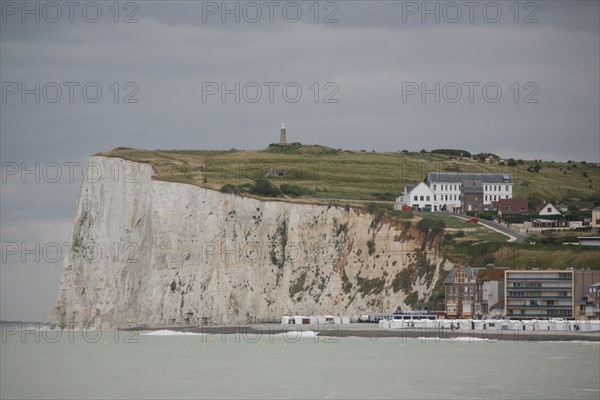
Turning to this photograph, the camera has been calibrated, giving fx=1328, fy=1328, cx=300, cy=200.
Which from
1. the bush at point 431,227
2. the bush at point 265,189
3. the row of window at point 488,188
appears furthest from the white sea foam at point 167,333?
the row of window at point 488,188

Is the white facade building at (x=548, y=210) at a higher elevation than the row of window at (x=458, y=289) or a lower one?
higher

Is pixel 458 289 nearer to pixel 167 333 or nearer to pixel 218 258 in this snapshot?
pixel 167 333

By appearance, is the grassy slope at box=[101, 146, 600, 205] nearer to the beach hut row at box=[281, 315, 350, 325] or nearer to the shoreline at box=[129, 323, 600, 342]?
the shoreline at box=[129, 323, 600, 342]

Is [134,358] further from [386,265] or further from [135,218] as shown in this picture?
[135,218]

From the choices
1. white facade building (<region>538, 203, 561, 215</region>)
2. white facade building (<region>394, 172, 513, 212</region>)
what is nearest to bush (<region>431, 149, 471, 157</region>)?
white facade building (<region>394, 172, 513, 212</region>)

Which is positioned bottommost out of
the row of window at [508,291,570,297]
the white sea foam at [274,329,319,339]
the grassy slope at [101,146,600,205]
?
the white sea foam at [274,329,319,339]

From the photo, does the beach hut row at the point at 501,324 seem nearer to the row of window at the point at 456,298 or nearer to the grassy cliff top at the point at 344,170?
the row of window at the point at 456,298

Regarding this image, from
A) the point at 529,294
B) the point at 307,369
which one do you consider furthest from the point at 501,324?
the point at 307,369

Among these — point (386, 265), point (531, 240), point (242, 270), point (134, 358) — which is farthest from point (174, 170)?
point (134, 358)
